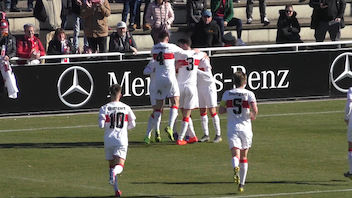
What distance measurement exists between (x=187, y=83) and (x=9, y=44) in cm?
599

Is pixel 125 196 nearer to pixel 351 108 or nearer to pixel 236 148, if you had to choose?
pixel 236 148

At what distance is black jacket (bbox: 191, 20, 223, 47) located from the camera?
30234mm

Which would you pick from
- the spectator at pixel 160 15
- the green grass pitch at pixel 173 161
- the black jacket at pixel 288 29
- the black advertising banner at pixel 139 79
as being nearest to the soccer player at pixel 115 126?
the green grass pitch at pixel 173 161

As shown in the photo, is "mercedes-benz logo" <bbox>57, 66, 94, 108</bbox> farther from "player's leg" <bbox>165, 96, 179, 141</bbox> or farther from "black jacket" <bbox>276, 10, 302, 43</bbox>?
"black jacket" <bbox>276, 10, 302, 43</bbox>

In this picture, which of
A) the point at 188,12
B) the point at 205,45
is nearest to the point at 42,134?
the point at 205,45

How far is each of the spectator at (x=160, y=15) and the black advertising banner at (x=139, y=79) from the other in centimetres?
240

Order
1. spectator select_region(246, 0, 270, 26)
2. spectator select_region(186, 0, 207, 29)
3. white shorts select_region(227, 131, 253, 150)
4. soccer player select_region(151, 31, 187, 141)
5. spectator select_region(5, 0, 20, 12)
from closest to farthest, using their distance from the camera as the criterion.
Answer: white shorts select_region(227, 131, 253, 150) → soccer player select_region(151, 31, 187, 141) → spectator select_region(5, 0, 20, 12) → spectator select_region(186, 0, 207, 29) → spectator select_region(246, 0, 270, 26)

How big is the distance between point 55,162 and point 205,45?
33.8 feet

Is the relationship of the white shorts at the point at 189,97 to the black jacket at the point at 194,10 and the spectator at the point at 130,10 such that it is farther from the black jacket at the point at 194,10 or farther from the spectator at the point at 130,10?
the black jacket at the point at 194,10

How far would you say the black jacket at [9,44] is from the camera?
26953mm

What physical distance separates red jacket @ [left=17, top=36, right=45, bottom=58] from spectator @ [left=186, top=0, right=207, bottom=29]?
7.01 metres

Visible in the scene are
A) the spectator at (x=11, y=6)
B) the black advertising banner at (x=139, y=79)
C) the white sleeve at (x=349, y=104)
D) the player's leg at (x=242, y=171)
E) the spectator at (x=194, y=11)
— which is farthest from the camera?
the spectator at (x=194, y=11)

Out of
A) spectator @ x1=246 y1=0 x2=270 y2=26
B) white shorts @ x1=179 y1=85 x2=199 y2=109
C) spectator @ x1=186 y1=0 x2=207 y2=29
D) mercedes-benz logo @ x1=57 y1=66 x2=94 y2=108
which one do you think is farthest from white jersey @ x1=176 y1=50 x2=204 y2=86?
spectator @ x1=246 y1=0 x2=270 y2=26

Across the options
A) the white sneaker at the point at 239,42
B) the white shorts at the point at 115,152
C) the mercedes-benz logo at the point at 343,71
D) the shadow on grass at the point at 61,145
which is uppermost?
the white shorts at the point at 115,152
